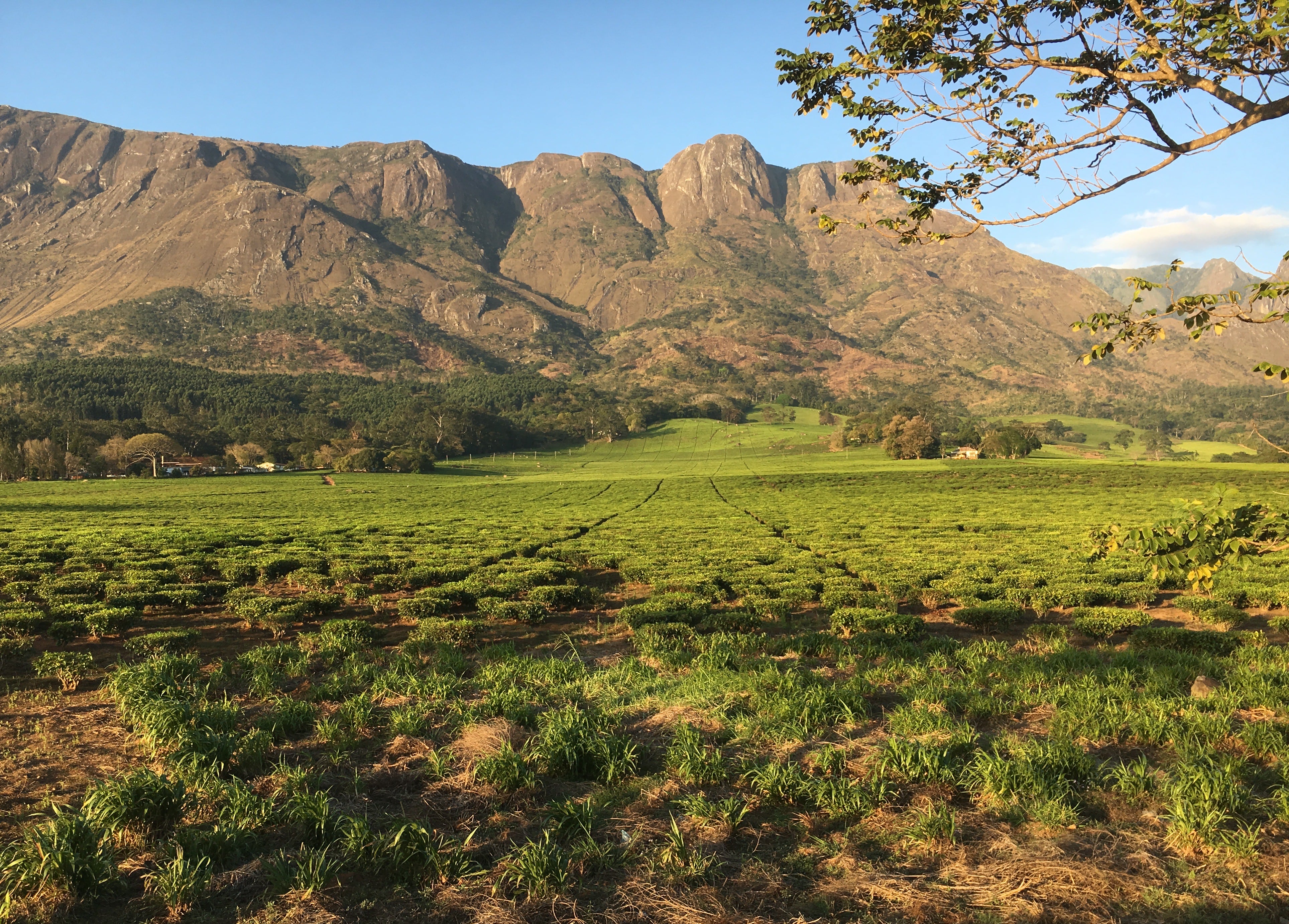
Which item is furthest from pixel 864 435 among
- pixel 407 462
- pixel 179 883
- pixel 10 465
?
pixel 179 883

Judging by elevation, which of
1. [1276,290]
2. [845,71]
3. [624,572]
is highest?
[845,71]

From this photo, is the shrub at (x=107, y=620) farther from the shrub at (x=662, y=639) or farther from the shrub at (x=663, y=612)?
the shrub at (x=662, y=639)

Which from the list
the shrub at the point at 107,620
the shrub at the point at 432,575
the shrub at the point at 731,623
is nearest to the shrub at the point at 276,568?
the shrub at the point at 432,575

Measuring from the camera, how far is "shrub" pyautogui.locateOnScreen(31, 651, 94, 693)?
1186 cm

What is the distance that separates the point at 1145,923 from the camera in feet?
16.6

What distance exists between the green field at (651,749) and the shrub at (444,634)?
0.10 meters

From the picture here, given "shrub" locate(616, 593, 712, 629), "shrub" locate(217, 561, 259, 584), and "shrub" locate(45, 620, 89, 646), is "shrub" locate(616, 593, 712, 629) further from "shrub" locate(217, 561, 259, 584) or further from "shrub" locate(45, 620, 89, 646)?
"shrub" locate(217, 561, 259, 584)

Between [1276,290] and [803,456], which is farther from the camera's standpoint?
[803,456]

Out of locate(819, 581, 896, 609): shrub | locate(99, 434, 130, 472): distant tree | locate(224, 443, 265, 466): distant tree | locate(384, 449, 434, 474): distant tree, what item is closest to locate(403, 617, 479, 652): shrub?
locate(819, 581, 896, 609): shrub

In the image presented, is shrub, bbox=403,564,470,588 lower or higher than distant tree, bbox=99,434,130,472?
lower

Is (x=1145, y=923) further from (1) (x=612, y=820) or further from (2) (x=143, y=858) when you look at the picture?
(2) (x=143, y=858)

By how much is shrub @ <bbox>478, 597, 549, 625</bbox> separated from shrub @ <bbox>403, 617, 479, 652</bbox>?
1762 millimetres

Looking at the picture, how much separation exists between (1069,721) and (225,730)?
1103 centimetres

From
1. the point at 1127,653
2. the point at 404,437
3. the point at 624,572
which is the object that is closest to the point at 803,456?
the point at 404,437
